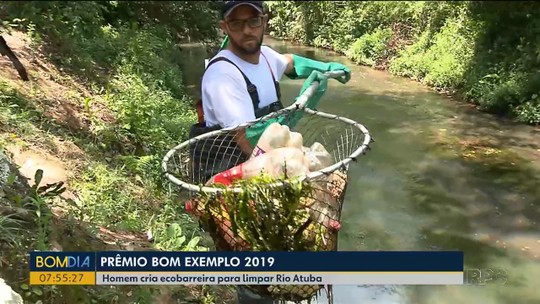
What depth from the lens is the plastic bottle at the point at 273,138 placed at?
136 cm

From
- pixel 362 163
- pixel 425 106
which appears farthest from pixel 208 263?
pixel 425 106

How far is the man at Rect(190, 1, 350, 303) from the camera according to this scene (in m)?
1.44

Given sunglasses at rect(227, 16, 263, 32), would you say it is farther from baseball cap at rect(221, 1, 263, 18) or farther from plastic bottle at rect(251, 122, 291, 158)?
plastic bottle at rect(251, 122, 291, 158)

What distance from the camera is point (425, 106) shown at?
22.7 ft

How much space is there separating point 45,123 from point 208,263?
7.98ft

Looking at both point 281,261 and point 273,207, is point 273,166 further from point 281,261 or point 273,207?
point 281,261

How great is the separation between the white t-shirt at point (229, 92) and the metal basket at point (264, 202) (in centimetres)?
4

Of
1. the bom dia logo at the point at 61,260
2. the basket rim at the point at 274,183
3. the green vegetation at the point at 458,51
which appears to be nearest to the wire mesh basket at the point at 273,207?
the basket rim at the point at 274,183

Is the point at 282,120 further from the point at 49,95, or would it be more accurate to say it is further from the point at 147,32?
the point at 147,32

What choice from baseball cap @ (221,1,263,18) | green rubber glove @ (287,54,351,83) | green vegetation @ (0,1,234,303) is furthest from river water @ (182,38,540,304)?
baseball cap @ (221,1,263,18)

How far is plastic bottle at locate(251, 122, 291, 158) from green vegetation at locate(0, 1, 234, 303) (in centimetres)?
34

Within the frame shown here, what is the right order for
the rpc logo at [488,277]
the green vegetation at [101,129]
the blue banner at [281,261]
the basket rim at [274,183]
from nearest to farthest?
the basket rim at [274,183] → the blue banner at [281,261] → the green vegetation at [101,129] → the rpc logo at [488,277]

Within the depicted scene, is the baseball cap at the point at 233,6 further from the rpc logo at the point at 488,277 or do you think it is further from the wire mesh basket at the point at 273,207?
the rpc logo at the point at 488,277

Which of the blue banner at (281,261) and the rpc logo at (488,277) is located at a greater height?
the blue banner at (281,261)
